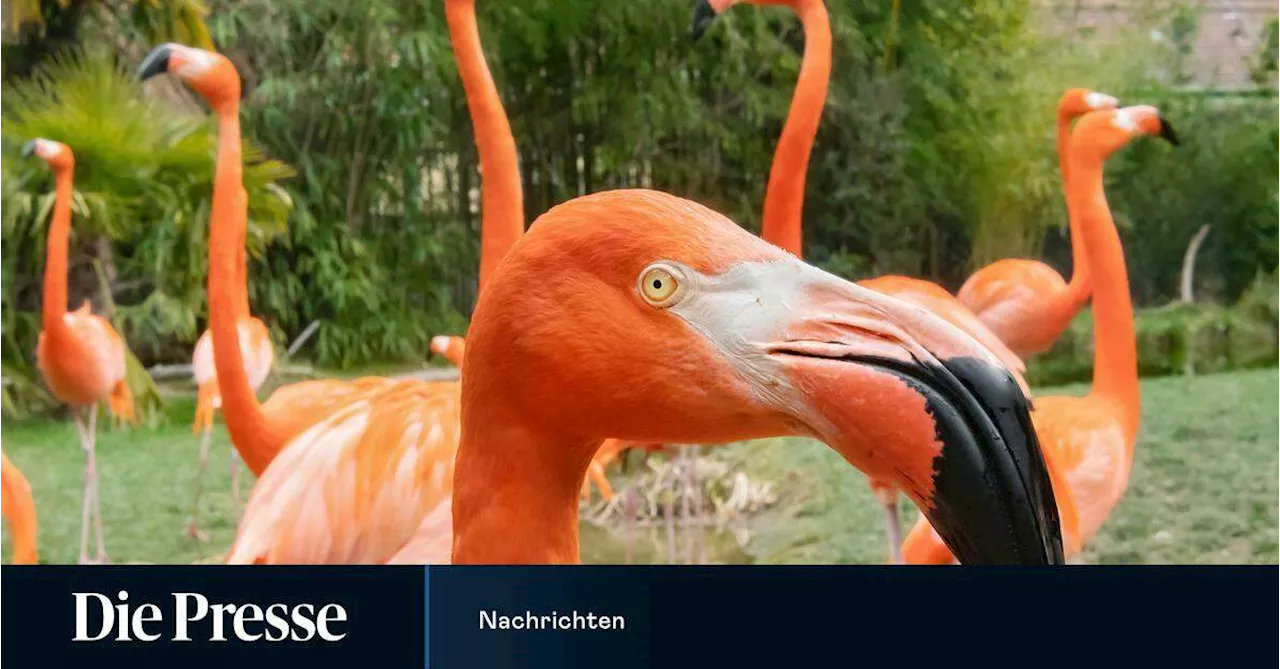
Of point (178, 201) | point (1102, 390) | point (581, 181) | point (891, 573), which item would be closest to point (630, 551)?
point (891, 573)

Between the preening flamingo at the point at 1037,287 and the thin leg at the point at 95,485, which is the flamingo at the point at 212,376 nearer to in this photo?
the thin leg at the point at 95,485

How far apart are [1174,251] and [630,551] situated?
1.03 m

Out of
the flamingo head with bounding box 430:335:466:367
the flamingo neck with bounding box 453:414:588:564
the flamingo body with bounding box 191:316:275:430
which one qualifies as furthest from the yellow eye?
the flamingo body with bounding box 191:316:275:430

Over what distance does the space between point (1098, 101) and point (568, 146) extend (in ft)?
2.86

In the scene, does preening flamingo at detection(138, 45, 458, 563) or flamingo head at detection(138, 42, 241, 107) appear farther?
flamingo head at detection(138, 42, 241, 107)

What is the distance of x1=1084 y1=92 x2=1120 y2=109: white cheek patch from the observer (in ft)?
5.93

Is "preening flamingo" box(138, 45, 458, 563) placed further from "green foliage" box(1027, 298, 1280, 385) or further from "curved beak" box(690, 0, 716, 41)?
"green foliage" box(1027, 298, 1280, 385)

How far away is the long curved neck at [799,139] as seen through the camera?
1785 mm

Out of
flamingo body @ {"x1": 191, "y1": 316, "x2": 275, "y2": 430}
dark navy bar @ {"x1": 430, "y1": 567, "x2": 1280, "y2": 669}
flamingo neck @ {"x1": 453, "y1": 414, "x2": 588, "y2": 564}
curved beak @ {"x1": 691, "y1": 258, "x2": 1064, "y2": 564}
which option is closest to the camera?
curved beak @ {"x1": 691, "y1": 258, "x2": 1064, "y2": 564}

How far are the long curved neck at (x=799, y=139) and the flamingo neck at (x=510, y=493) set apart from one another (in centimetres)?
86

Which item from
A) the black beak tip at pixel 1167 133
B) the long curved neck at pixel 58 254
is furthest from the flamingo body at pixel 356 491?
the black beak tip at pixel 1167 133

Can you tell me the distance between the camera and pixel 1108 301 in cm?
181

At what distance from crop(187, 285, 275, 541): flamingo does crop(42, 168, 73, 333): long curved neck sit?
226mm

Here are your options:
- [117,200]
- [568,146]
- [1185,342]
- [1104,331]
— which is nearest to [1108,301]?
[1104,331]
